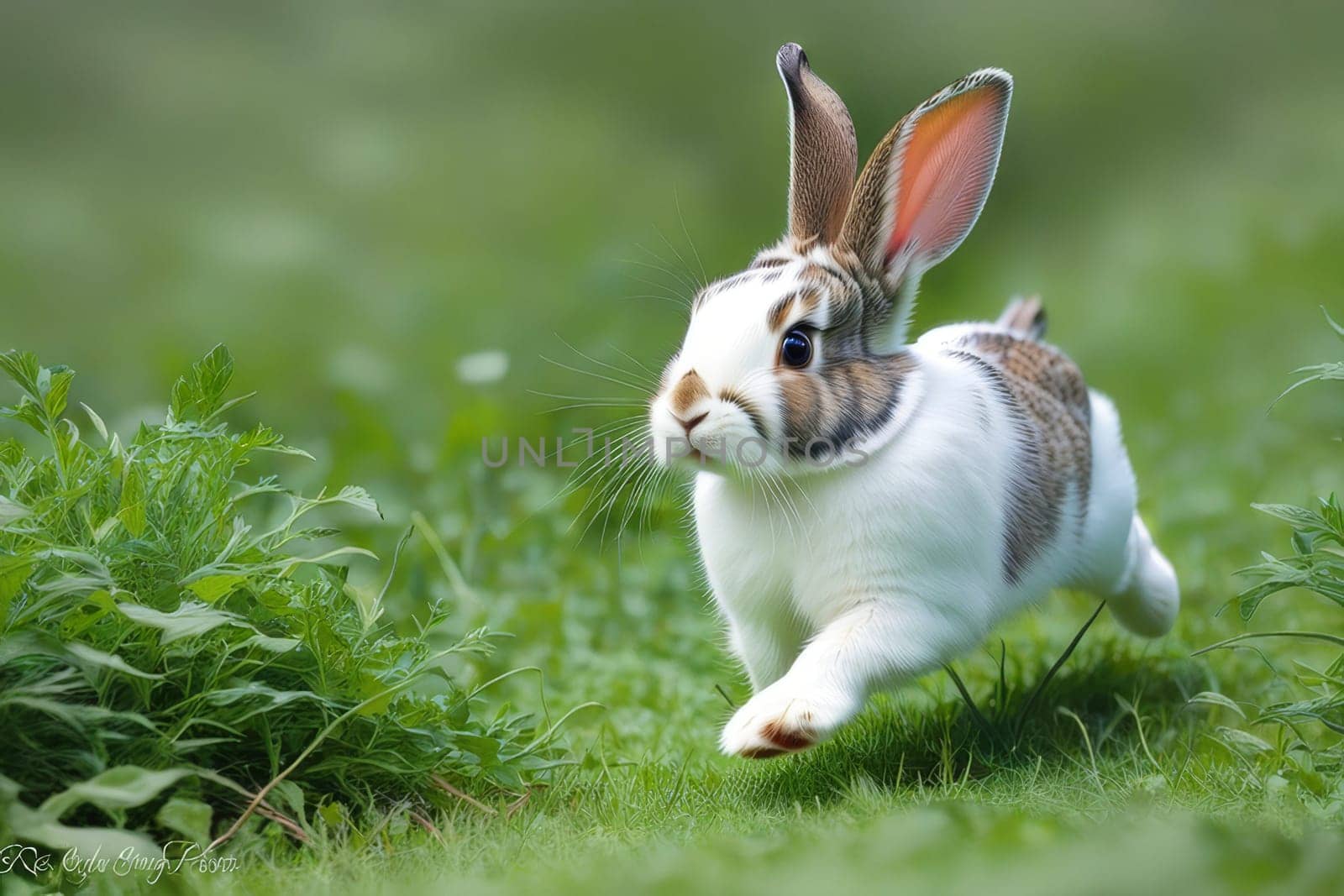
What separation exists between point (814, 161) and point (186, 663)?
1.80 meters

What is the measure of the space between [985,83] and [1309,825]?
172 centimetres

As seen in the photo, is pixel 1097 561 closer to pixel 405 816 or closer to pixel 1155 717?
pixel 1155 717

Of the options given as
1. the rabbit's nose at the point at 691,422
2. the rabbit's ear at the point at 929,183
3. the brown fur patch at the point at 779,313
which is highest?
the rabbit's ear at the point at 929,183

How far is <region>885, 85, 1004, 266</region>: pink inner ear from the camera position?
3209 mm

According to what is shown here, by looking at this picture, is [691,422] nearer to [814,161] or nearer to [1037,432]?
[814,161]

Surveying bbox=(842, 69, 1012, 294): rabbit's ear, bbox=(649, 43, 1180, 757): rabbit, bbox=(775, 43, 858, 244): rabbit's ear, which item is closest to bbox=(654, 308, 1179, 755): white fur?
bbox=(649, 43, 1180, 757): rabbit

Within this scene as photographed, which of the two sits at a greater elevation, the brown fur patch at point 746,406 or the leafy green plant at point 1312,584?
the brown fur patch at point 746,406

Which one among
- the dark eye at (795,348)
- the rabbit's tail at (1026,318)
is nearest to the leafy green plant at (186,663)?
the dark eye at (795,348)

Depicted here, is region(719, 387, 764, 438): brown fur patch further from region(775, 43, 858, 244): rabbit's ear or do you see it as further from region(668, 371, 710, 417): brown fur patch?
region(775, 43, 858, 244): rabbit's ear

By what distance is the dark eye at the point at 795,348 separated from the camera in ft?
9.91

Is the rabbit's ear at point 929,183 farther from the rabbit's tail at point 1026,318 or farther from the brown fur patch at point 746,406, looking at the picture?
the rabbit's tail at point 1026,318

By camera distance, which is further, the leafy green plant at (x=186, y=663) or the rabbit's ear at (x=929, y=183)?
the rabbit's ear at (x=929, y=183)

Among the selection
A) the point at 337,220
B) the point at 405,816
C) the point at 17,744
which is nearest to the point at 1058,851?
the point at 405,816

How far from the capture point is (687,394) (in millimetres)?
2916
